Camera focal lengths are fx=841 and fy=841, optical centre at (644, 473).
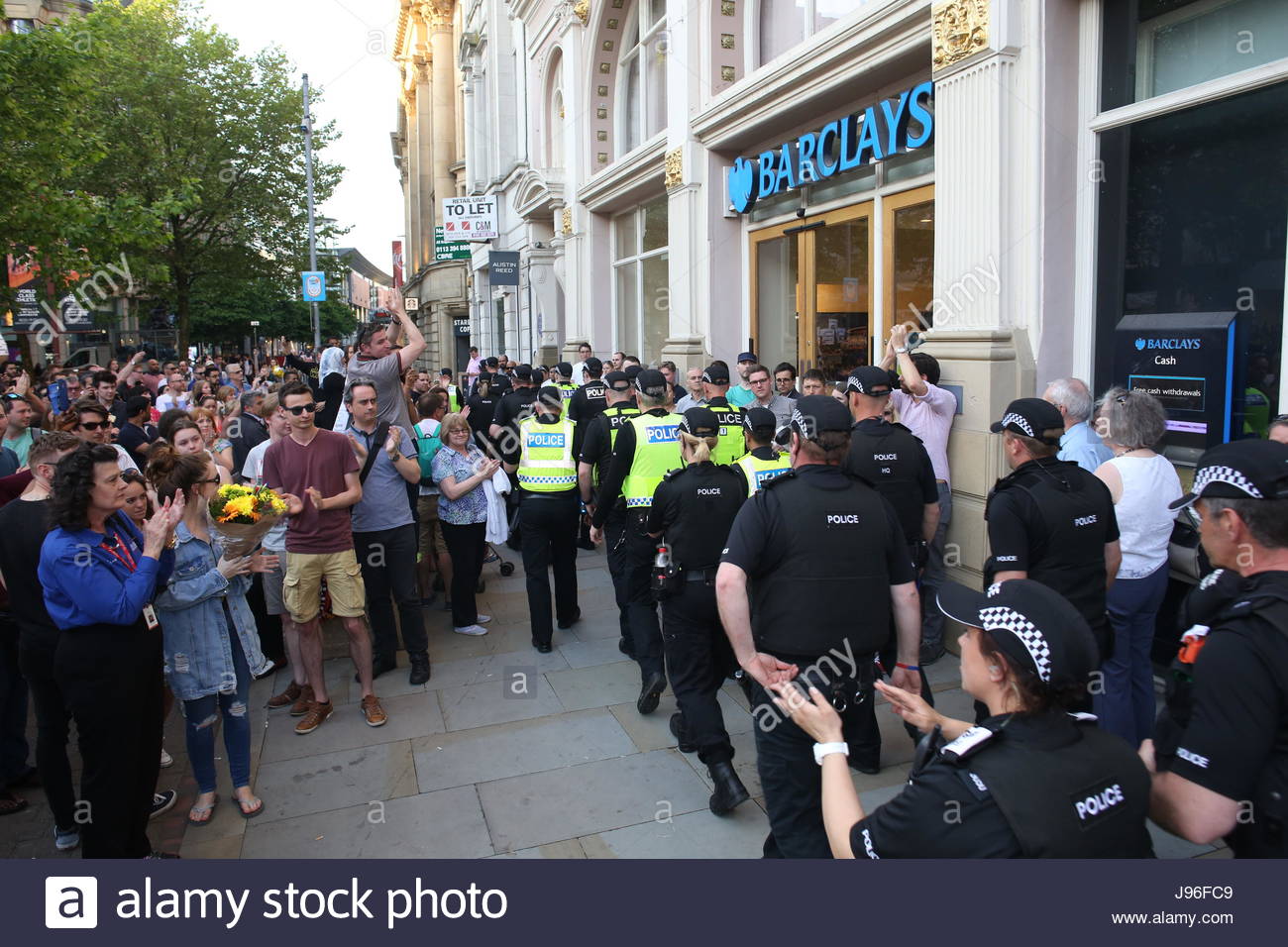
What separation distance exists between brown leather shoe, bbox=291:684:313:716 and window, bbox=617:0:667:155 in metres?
11.0

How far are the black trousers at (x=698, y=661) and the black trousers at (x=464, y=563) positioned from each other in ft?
9.31

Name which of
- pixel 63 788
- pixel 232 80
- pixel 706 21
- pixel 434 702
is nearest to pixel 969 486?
pixel 434 702

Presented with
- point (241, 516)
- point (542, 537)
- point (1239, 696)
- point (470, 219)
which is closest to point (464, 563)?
point (542, 537)

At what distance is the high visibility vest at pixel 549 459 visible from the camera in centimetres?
648

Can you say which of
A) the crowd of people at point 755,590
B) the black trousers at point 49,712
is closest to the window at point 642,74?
the crowd of people at point 755,590

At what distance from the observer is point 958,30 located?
20.9 ft

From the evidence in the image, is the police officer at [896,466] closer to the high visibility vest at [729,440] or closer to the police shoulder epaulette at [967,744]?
the high visibility vest at [729,440]

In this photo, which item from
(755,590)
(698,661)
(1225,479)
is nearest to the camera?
(1225,479)

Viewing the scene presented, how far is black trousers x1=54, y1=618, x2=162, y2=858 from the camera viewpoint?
3.52m

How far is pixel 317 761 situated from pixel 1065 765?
14.4ft

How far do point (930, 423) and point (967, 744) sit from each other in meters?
4.89

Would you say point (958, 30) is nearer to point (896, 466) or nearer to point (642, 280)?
point (896, 466)

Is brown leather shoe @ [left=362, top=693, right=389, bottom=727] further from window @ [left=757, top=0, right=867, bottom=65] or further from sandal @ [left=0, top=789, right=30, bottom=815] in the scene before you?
window @ [left=757, top=0, right=867, bottom=65]
